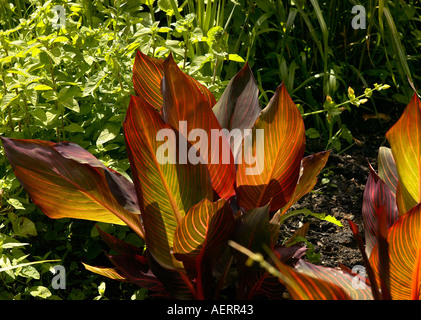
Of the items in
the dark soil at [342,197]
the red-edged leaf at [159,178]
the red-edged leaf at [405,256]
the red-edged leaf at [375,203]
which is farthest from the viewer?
the dark soil at [342,197]

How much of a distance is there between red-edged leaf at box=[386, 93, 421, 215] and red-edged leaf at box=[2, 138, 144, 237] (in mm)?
693

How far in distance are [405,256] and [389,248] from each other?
0.13 feet

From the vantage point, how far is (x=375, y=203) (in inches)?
54.0

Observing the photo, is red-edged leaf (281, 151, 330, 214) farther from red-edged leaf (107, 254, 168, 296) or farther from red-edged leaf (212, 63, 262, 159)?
red-edged leaf (107, 254, 168, 296)

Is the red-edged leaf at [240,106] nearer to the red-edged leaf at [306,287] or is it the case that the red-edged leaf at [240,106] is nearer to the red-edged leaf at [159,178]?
the red-edged leaf at [159,178]

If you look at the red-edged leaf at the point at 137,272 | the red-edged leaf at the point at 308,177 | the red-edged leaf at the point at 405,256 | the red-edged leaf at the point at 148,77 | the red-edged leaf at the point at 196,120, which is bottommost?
the red-edged leaf at the point at 137,272

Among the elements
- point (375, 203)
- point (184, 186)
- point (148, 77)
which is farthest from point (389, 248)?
point (148, 77)

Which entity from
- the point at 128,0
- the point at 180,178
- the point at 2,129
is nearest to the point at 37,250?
the point at 2,129

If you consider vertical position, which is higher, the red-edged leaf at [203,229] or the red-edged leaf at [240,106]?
the red-edged leaf at [240,106]

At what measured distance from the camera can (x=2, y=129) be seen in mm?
1777

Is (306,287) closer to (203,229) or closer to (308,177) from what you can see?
(203,229)

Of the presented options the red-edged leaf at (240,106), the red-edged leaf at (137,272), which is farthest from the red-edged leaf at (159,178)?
the red-edged leaf at (240,106)

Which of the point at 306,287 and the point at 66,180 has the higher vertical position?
the point at 66,180

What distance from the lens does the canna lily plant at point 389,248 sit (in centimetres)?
106
